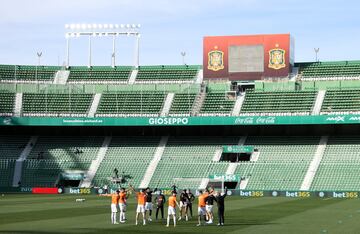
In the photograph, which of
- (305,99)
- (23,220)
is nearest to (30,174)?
(305,99)

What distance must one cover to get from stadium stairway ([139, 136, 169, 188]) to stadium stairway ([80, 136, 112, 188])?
6188 millimetres

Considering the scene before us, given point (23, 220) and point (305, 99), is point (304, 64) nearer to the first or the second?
point (305, 99)

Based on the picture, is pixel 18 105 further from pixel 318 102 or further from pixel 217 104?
pixel 318 102

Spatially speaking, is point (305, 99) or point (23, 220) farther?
point (305, 99)

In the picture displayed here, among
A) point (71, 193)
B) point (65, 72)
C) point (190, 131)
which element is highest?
Result: point (65, 72)

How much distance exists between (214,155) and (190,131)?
6757mm

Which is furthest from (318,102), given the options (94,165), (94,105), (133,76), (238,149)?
(94,105)

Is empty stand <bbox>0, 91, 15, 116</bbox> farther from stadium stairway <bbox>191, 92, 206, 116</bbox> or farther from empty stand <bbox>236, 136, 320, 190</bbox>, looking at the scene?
empty stand <bbox>236, 136, 320, 190</bbox>

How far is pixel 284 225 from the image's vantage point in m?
37.4

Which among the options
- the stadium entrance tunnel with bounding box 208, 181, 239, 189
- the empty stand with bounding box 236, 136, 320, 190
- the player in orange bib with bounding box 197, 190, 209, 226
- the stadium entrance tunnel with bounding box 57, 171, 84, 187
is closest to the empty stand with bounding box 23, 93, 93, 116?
the stadium entrance tunnel with bounding box 57, 171, 84, 187

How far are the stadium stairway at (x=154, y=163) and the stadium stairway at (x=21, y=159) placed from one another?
1481cm

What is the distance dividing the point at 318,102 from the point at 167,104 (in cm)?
1873

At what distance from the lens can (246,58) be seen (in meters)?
93.6

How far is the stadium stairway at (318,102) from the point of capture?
8752 cm
